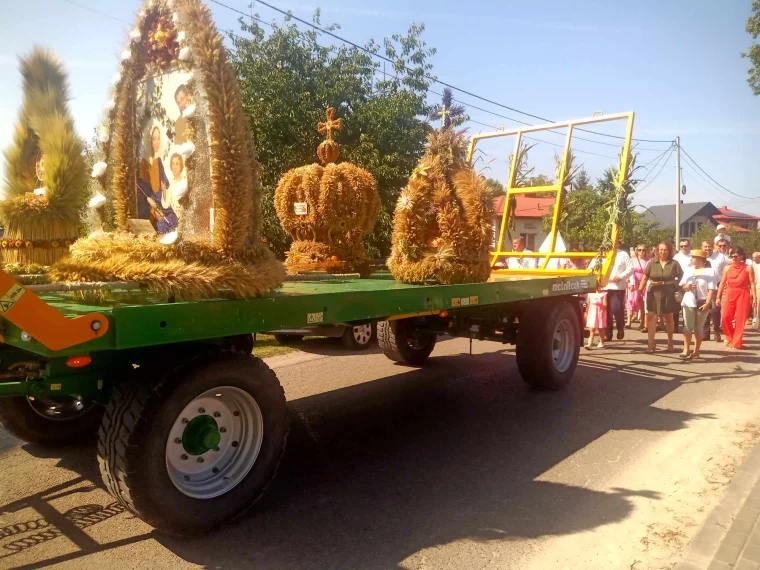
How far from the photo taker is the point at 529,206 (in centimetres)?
2858

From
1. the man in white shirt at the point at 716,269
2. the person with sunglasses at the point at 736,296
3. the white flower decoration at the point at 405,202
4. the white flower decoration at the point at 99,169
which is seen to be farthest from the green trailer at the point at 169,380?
the man in white shirt at the point at 716,269

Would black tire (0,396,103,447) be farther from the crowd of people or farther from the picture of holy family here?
the crowd of people

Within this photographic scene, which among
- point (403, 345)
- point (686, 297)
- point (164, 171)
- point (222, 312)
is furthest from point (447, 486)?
point (686, 297)

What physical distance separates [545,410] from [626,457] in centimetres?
133

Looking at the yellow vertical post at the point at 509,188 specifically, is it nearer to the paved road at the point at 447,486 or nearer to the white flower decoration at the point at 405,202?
the paved road at the point at 447,486

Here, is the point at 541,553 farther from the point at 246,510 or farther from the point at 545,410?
the point at 545,410

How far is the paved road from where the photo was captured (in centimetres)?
314

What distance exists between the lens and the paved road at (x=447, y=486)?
10.3 feet

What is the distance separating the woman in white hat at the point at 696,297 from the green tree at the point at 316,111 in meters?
5.30

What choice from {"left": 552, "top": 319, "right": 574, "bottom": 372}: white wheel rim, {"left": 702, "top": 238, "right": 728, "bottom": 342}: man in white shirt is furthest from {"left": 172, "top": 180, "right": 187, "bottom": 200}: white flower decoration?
{"left": 702, "top": 238, "right": 728, "bottom": 342}: man in white shirt

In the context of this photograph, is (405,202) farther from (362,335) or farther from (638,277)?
(638,277)

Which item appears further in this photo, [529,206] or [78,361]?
[529,206]

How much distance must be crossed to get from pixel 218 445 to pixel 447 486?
160 cm

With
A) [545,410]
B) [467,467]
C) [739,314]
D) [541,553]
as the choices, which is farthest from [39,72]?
[739,314]
